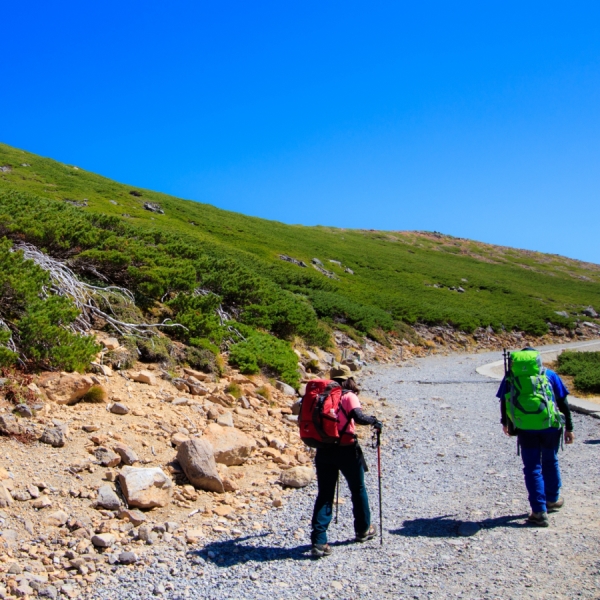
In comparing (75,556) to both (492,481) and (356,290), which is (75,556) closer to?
(492,481)

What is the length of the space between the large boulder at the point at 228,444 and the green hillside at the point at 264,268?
182 inches

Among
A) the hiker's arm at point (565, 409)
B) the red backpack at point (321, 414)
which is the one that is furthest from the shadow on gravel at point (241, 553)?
the hiker's arm at point (565, 409)

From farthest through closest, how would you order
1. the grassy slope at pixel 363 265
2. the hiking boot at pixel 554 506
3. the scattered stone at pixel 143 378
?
the grassy slope at pixel 363 265 → the scattered stone at pixel 143 378 → the hiking boot at pixel 554 506

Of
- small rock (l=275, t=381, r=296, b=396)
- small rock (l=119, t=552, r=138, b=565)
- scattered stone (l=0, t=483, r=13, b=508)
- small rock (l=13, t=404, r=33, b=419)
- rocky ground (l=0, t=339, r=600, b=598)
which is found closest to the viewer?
rocky ground (l=0, t=339, r=600, b=598)

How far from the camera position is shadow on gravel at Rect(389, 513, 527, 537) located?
5570 millimetres

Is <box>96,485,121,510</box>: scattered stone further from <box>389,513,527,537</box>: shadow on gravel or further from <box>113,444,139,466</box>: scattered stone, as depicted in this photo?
<box>389,513,527,537</box>: shadow on gravel

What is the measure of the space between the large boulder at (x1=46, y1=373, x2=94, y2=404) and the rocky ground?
21 millimetres

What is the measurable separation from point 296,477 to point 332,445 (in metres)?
2.30

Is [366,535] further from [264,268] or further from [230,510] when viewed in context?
[264,268]

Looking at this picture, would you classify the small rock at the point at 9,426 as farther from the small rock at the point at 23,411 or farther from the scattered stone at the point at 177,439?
the scattered stone at the point at 177,439

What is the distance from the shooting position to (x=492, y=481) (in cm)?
731

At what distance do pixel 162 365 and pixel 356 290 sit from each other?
85.9 feet

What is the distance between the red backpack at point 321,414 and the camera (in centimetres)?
512

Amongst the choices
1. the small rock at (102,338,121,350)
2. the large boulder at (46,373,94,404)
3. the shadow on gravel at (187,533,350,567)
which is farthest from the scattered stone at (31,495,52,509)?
the small rock at (102,338,121,350)
